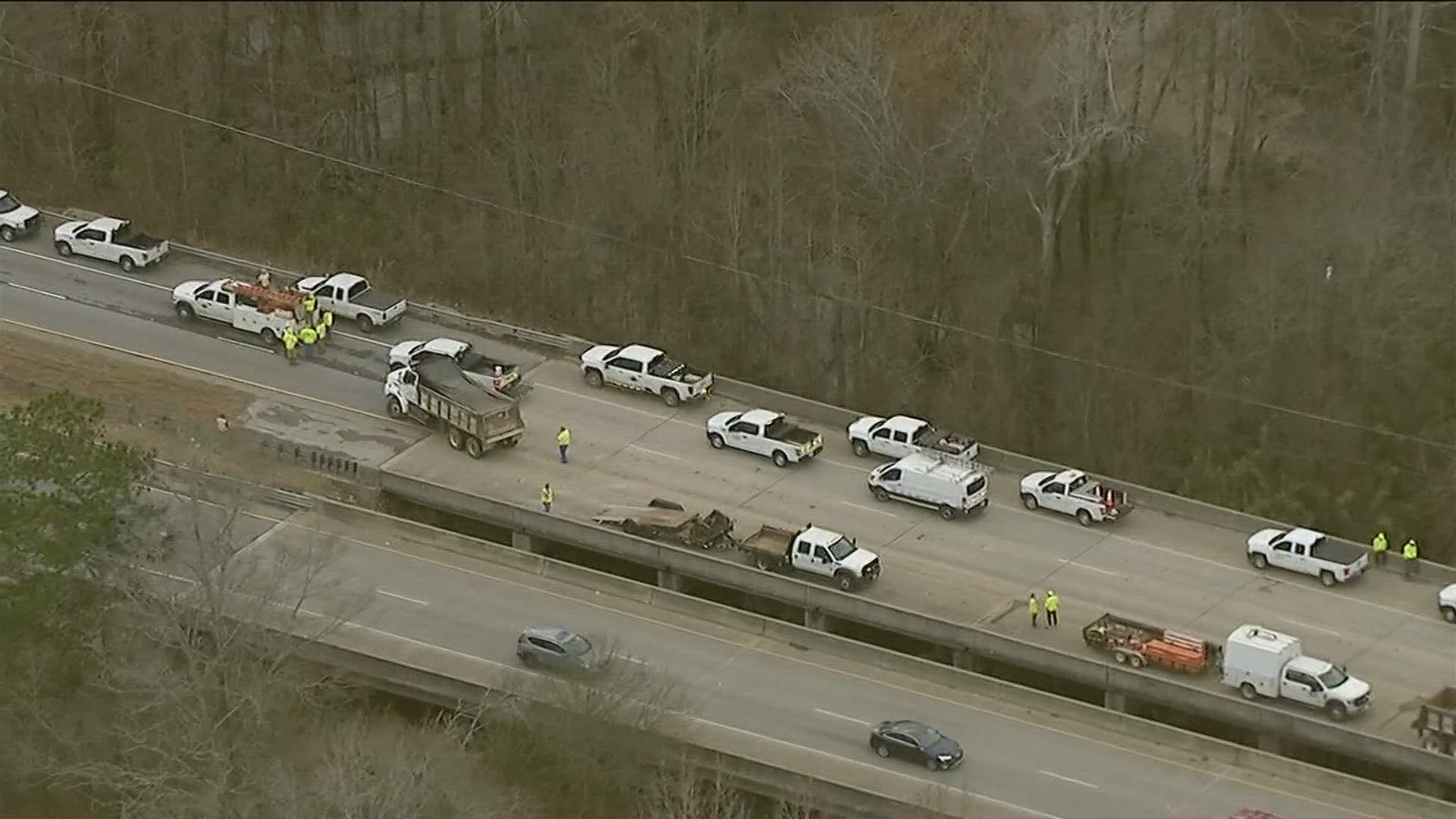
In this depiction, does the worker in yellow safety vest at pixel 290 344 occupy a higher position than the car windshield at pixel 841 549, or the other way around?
the worker in yellow safety vest at pixel 290 344

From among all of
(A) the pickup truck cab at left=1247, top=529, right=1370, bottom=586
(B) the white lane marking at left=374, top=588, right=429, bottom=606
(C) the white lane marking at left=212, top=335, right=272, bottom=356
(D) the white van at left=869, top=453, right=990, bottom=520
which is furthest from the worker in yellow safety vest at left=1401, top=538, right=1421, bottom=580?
(C) the white lane marking at left=212, top=335, right=272, bottom=356

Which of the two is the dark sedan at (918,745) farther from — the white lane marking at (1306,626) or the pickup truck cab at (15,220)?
the pickup truck cab at (15,220)

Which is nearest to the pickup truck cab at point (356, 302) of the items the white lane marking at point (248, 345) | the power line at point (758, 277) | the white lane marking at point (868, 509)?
the white lane marking at point (248, 345)

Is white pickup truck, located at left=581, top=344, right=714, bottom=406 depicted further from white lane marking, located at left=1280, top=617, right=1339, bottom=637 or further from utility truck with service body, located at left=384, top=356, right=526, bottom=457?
white lane marking, located at left=1280, top=617, right=1339, bottom=637

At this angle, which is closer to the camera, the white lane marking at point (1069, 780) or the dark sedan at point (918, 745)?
the white lane marking at point (1069, 780)

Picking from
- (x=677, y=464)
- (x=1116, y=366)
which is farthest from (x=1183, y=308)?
(x=677, y=464)

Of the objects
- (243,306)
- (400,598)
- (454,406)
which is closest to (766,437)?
(454,406)

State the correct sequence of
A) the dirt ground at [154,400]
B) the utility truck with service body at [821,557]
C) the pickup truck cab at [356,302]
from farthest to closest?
the pickup truck cab at [356,302], the dirt ground at [154,400], the utility truck with service body at [821,557]

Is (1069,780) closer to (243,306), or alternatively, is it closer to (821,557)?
(821,557)
